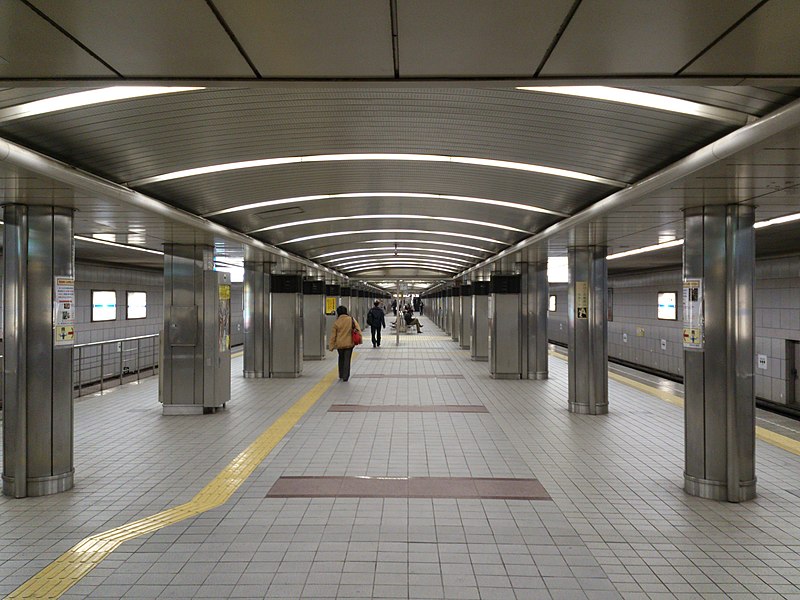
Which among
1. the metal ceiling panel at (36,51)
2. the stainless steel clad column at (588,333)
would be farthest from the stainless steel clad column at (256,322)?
the metal ceiling panel at (36,51)

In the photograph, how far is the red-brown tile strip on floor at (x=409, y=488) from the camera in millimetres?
5836

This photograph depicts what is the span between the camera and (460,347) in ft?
81.2

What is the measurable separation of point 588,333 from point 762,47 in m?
8.15

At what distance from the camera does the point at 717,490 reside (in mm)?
5891

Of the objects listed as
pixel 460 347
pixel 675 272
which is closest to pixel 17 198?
pixel 675 272

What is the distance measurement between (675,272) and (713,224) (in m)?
11.6

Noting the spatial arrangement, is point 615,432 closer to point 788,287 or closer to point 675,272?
point 788,287

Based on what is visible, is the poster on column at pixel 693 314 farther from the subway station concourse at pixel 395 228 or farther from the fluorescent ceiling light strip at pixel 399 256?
the fluorescent ceiling light strip at pixel 399 256

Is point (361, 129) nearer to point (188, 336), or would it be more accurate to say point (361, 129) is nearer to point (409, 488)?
point (409, 488)

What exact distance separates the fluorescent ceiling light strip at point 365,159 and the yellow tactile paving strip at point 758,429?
4.65 meters

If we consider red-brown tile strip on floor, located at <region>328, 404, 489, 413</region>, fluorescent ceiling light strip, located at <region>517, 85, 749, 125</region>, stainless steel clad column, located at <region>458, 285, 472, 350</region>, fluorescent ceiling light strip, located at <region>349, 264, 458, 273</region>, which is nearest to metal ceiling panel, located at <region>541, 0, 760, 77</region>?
fluorescent ceiling light strip, located at <region>517, 85, 749, 125</region>

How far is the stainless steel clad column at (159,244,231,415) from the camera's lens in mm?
10125

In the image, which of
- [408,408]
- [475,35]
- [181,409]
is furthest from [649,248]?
[475,35]

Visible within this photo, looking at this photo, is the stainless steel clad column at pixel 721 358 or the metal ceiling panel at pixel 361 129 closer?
the metal ceiling panel at pixel 361 129
